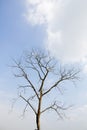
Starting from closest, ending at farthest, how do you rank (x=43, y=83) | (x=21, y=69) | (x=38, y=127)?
(x=38, y=127)
(x=43, y=83)
(x=21, y=69)

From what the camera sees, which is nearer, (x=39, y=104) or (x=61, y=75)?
(x=39, y=104)

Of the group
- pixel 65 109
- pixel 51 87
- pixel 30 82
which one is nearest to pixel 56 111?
pixel 65 109

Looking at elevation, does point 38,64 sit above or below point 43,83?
above

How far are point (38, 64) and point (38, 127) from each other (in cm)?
774

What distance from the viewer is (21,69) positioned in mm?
29438

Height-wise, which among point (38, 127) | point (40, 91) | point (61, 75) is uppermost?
point (61, 75)

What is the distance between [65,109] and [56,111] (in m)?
1.16

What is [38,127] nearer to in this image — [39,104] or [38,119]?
[38,119]

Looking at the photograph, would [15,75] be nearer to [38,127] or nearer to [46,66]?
[46,66]

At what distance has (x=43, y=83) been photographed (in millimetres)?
27625

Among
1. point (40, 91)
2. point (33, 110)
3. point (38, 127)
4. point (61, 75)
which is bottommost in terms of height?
point (38, 127)

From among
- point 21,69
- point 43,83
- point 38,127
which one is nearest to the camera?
point 38,127

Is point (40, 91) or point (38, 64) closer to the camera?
point (40, 91)

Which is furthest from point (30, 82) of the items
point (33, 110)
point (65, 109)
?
point (65, 109)
